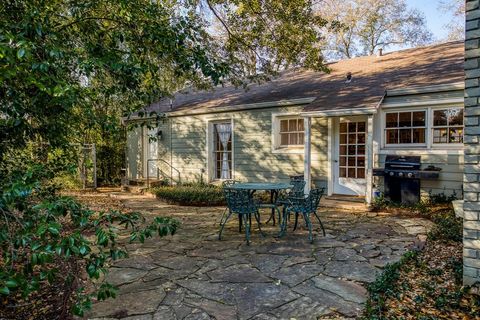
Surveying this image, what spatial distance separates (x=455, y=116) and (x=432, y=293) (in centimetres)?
506

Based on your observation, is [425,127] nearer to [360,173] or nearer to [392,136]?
[392,136]

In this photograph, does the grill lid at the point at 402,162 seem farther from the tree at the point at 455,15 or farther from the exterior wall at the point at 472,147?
the tree at the point at 455,15

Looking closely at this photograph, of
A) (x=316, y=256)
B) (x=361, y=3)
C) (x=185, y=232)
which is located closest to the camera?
(x=316, y=256)

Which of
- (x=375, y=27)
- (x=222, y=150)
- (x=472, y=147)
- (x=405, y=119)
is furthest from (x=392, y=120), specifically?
(x=375, y=27)

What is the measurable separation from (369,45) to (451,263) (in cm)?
2084

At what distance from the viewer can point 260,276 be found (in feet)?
12.4

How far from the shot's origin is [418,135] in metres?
7.56

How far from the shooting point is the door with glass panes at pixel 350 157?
8.43 meters

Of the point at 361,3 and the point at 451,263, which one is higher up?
the point at 361,3

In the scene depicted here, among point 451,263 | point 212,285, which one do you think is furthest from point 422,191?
point 212,285

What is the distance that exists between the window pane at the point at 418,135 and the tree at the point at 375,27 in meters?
14.9

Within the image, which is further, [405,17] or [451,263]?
[405,17]

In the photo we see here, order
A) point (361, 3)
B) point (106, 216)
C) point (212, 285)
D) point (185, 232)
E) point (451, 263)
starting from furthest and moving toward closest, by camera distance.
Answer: point (361, 3) < point (185, 232) < point (451, 263) < point (212, 285) < point (106, 216)

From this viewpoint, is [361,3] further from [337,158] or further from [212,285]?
[212,285]
